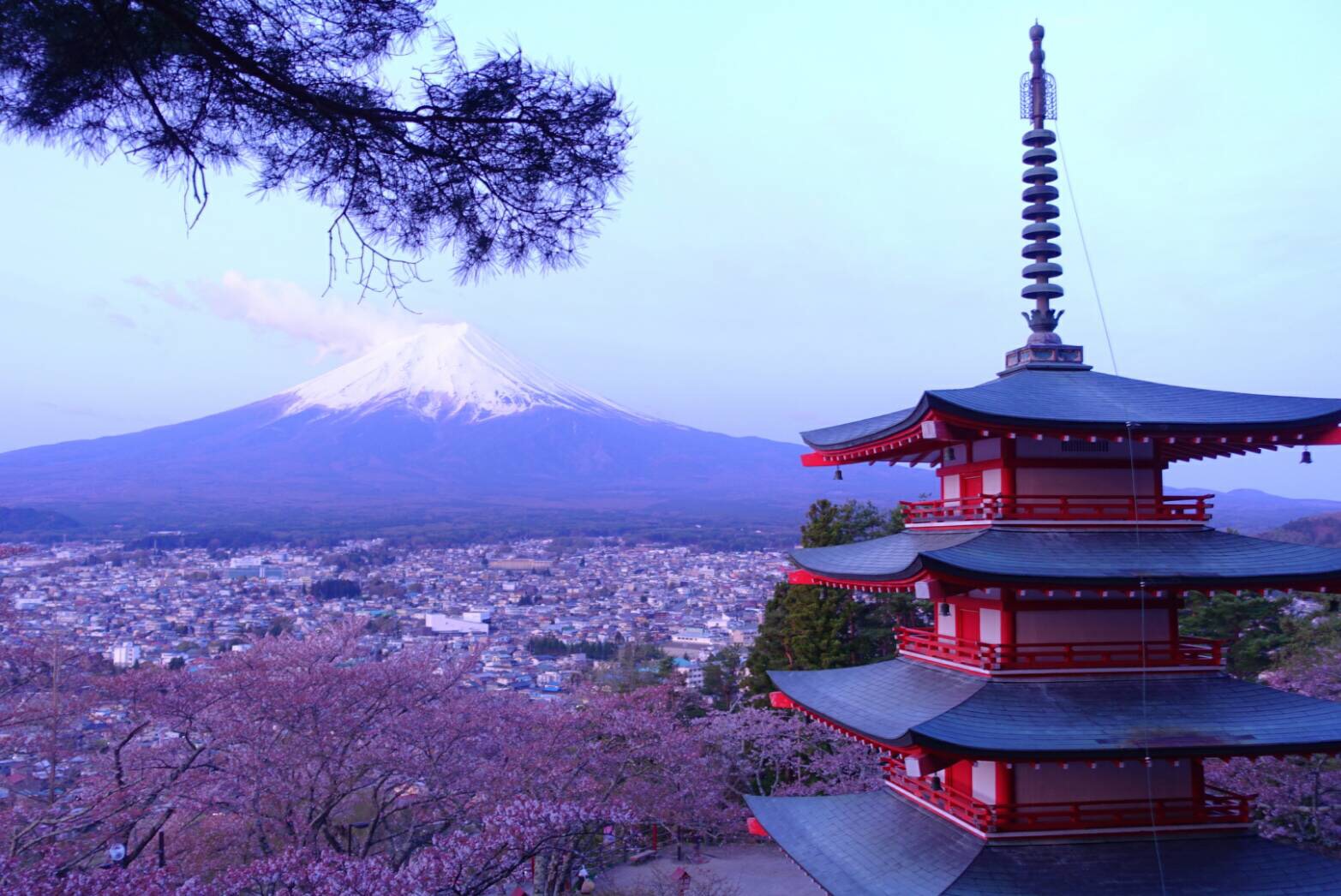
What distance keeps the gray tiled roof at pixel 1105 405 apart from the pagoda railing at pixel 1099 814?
2.81m

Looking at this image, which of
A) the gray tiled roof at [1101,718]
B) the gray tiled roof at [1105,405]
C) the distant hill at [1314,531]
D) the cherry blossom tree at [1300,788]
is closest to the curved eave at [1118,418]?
the gray tiled roof at [1105,405]

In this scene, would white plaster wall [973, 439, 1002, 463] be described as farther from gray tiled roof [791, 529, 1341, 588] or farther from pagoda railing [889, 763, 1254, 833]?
pagoda railing [889, 763, 1254, 833]

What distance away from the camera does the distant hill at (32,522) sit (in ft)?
174

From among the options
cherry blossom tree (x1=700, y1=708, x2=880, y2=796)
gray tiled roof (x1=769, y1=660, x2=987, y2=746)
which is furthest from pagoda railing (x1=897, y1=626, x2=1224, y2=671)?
cherry blossom tree (x1=700, y1=708, x2=880, y2=796)

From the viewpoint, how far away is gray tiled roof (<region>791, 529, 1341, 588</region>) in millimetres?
7031

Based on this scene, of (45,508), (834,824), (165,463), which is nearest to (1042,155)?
(834,824)

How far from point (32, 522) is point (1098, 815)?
63.3m

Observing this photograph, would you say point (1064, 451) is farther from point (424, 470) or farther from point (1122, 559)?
point (424, 470)

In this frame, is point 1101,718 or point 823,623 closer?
point 1101,718

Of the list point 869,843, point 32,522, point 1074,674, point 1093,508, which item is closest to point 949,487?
point 1093,508

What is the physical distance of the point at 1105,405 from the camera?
7.78m

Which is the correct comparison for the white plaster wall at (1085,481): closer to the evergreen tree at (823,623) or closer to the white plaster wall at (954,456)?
the white plaster wall at (954,456)

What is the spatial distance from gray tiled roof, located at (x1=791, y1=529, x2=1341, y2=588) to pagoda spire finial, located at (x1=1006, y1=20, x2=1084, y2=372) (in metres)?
1.90

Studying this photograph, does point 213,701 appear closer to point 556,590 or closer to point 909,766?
point 909,766
